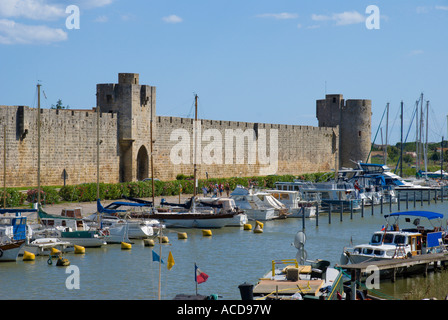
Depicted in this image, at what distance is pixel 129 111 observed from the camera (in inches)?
1359

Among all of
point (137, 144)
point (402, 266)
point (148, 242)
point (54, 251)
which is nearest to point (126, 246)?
point (148, 242)

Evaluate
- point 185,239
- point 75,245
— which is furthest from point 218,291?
point 185,239

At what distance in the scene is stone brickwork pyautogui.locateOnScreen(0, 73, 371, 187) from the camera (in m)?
29.7

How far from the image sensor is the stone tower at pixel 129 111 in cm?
3444

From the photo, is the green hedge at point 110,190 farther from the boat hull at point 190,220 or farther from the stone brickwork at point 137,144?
the boat hull at point 190,220

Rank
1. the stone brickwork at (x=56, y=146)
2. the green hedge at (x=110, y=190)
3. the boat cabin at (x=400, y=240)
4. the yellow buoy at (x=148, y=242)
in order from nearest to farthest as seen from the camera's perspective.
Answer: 1. the boat cabin at (x=400, y=240)
2. the yellow buoy at (x=148, y=242)
3. the green hedge at (x=110, y=190)
4. the stone brickwork at (x=56, y=146)

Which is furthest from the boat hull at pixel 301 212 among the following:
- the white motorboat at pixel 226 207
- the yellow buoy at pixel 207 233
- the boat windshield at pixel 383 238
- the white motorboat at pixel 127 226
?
the boat windshield at pixel 383 238

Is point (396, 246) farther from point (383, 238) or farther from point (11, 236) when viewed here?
point (11, 236)

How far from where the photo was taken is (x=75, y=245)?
20.7 m

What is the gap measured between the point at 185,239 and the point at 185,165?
16.0 meters

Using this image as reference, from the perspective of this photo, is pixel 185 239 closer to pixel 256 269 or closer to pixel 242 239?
pixel 242 239

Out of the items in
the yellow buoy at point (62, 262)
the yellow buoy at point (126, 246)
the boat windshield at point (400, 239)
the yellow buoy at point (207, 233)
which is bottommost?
the yellow buoy at point (62, 262)
